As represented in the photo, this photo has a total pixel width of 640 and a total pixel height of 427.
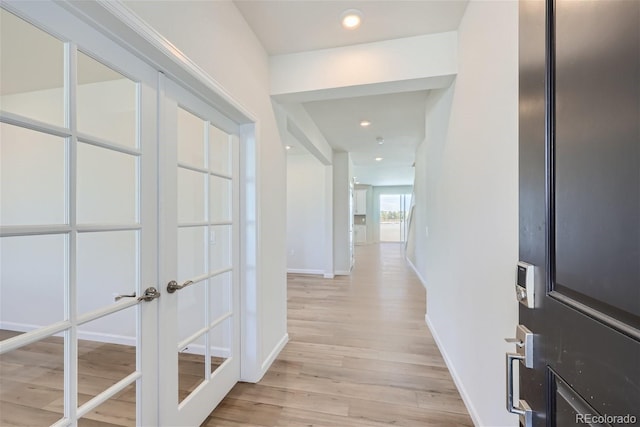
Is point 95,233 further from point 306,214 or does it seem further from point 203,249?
point 306,214

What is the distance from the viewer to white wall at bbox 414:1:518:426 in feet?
3.93

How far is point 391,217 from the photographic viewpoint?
1273 cm

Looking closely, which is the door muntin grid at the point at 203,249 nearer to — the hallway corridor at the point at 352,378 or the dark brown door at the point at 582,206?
the hallway corridor at the point at 352,378

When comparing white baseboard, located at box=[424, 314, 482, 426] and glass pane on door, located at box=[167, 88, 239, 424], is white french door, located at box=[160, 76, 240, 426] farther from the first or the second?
white baseboard, located at box=[424, 314, 482, 426]

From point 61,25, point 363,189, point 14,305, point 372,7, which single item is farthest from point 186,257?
point 363,189

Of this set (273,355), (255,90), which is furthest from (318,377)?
(255,90)

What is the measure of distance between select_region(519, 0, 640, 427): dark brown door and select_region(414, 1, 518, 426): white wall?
601mm

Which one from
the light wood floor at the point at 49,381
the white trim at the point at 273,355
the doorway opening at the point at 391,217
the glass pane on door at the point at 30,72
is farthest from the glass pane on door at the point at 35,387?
the doorway opening at the point at 391,217

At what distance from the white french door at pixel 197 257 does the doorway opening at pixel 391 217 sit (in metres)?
11.0

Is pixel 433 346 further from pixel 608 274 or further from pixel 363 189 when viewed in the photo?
pixel 363 189

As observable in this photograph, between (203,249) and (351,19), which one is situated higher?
(351,19)

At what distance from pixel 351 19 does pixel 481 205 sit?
58.4 inches

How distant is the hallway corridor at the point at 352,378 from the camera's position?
169 cm

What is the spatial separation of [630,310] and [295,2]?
2056mm
